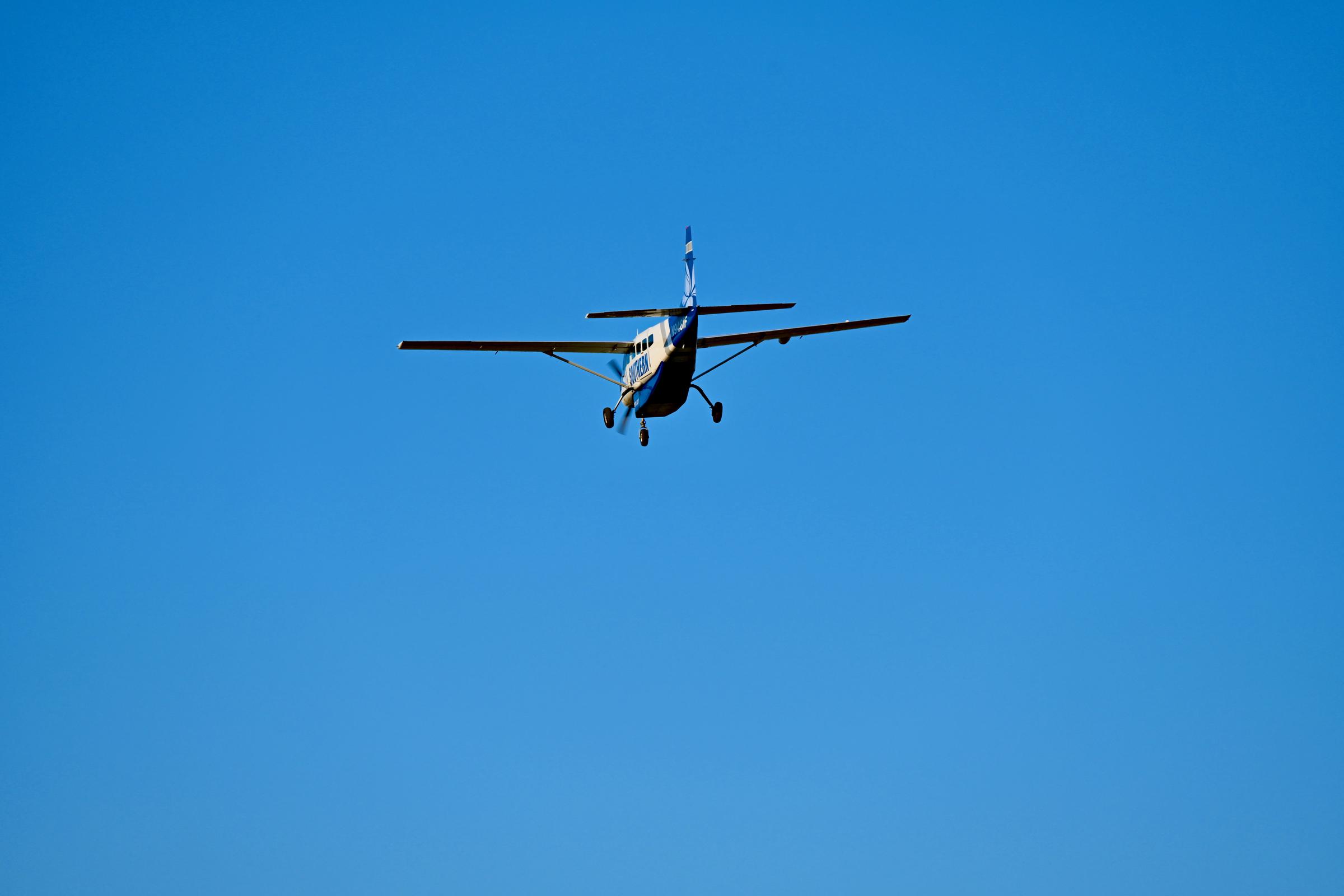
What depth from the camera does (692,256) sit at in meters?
67.8

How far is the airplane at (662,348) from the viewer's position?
219 ft

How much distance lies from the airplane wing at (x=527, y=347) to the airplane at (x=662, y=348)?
0.07 ft

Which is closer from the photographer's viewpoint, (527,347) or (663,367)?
(663,367)

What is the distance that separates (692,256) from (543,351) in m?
8.37

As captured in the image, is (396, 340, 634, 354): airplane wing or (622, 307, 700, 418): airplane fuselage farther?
(396, 340, 634, 354): airplane wing

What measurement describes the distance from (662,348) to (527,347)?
700 cm

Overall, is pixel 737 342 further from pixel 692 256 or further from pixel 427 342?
pixel 427 342

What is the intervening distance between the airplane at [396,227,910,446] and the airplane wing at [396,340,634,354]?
22mm

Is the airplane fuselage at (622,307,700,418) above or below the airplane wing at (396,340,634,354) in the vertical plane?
below

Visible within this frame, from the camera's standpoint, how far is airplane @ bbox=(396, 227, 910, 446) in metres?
66.7

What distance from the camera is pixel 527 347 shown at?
7219 centimetres

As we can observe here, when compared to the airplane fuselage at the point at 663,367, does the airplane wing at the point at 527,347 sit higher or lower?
higher

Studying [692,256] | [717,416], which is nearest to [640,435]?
[717,416]

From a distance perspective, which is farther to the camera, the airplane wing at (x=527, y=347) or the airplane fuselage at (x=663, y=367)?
the airplane wing at (x=527, y=347)
